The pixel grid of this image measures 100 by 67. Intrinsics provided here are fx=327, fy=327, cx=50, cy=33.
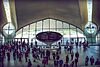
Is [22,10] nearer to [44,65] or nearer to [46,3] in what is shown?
[46,3]

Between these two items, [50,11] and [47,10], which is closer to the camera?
[47,10]

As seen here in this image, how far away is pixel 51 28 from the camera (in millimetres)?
47812

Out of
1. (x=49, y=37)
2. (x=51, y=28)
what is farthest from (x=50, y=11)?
(x=49, y=37)

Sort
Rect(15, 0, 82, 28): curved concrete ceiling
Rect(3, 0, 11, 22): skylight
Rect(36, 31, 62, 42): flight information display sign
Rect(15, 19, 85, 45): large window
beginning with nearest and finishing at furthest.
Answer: Rect(36, 31, 62, 42): flight information display sign → Rect(3, 0, 11, 22): skylight → Rect(15, 0, 82, 28): curved concrete ceiling → Rect(15, 19, 85, 45): large window

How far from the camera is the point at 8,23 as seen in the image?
44.9 m

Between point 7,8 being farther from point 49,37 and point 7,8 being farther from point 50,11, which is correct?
point 49,37

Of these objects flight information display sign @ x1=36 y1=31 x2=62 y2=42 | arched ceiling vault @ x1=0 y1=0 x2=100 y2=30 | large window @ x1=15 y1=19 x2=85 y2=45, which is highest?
arched ceiling vault @ x1=0 y1=0 x2=100 y2=30

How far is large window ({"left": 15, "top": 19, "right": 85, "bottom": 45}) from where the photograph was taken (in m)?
46.8

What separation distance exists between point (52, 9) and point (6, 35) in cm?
827

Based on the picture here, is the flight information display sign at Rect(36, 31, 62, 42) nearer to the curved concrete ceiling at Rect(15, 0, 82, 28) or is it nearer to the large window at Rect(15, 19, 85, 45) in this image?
the curved concrete ceiling at Rect(15, 0, 82, 28)

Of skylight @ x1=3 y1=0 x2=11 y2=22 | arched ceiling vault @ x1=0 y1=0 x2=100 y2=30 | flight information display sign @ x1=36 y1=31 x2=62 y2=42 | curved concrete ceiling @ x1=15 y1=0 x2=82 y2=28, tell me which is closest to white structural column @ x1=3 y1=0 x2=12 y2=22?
skylight @ x1=3 y1=0 x2=11 y2=22

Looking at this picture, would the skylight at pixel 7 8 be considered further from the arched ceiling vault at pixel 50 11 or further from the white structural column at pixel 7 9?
the arched ceiling vault at pixel 50 11

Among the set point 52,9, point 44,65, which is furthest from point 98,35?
point 44,65

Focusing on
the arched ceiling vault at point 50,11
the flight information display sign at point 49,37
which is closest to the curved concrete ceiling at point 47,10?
the arched ceiling vault at point 50,11
